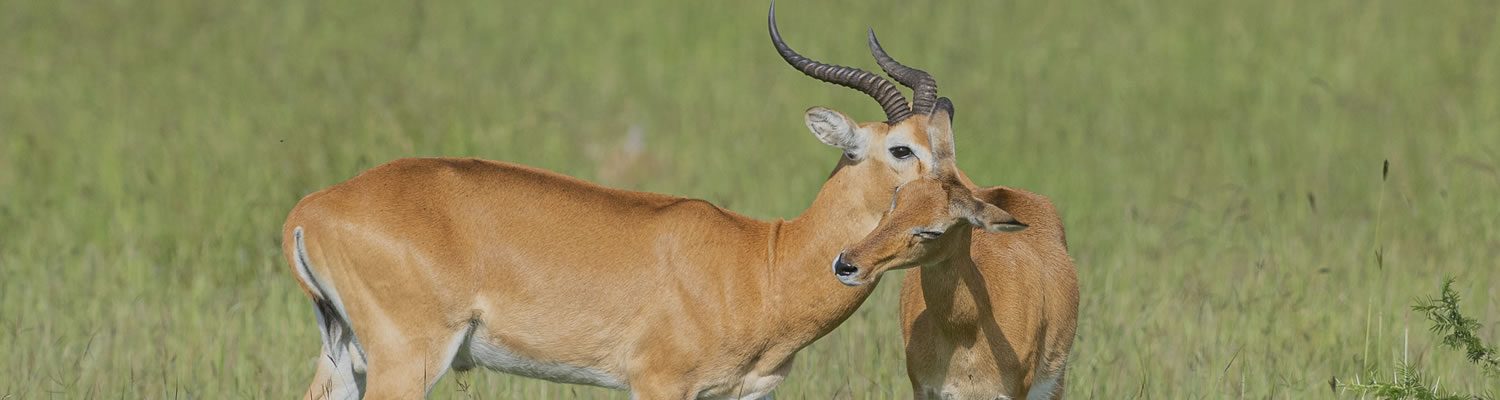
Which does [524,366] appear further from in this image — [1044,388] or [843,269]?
[1044,388]

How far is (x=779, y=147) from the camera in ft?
48.5

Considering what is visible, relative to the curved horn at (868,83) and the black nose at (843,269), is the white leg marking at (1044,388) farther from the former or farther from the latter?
the black nose at (843,269)

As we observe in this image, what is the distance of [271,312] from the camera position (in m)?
9.00

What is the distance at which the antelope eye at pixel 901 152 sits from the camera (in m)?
6.26

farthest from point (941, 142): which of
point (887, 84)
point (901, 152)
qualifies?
point (887, 84)

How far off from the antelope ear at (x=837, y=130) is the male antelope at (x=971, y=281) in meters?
0.29

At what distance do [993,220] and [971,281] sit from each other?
0.94 meters

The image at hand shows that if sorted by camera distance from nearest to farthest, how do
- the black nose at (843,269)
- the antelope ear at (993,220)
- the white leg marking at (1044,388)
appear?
the antelope ear at (993,220)
the black nose at (843,269)
the white leg marking at (1044,388)

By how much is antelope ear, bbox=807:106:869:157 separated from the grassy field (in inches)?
65.9

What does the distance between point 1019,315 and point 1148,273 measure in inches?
144

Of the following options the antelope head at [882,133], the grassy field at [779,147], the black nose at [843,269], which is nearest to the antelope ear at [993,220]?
the black nose at [843,269]

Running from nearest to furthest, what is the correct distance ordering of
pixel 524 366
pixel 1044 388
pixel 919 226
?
pixel 919 226 < pixel 524 366 < pixel 1044 388

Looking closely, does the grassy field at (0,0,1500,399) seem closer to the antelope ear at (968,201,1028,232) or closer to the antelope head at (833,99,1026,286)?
the antelope head at (833,99,1026,286)

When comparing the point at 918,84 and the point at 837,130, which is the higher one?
the point at 918,84
